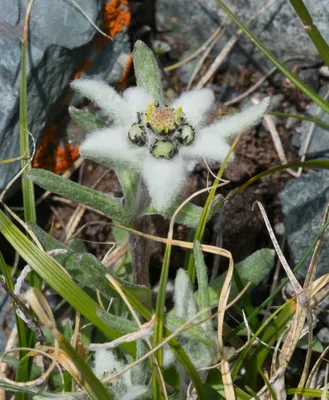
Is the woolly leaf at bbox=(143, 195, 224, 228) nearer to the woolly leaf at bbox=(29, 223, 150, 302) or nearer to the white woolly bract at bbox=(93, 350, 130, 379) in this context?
the woolly leaf at bbox=(29, 223, 150, 302)

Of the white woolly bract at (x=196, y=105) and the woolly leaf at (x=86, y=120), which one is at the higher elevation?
the white woolly bract at (x=196, y=105)

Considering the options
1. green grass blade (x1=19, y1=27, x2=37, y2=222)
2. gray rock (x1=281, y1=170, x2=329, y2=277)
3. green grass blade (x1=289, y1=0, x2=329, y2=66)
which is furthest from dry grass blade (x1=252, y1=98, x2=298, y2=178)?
green grass blade (x1=19, y1=27, x2=37, y2=222)

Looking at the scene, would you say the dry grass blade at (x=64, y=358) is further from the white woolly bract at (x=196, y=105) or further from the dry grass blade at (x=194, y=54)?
the dry grass blade at (x=194, y=54)

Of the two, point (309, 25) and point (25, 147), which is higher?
point (309, 25)

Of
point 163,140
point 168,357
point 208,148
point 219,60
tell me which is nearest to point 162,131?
point 163,140

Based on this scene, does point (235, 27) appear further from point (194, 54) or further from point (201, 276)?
point (201, 276)

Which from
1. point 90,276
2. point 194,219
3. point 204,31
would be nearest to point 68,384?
point 90,276

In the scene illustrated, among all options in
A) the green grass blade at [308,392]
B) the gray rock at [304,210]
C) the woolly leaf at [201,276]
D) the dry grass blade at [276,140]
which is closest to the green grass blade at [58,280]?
the woolly leaf at [201,276]
